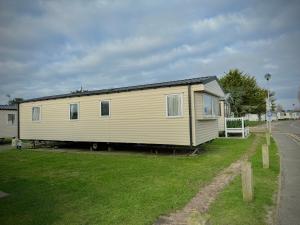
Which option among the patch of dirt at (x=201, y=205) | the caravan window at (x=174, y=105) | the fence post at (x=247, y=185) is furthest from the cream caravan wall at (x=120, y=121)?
the fence post at (x=247, y=185)

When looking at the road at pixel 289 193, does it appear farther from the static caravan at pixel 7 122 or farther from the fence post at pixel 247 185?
the static caravan at pixel 7 122

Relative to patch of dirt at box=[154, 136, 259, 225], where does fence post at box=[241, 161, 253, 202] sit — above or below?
above

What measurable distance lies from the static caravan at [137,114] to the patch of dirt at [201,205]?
4309 millimetres

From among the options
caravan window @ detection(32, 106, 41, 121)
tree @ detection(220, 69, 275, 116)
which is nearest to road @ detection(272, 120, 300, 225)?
caravan window @ detection(32, 106, 41, 121)

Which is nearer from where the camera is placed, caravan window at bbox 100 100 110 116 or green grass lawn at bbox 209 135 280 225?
green grass lawn at bbox 209 135 280 225

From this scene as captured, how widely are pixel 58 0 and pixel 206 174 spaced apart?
10302 mm

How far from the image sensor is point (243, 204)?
5555 millimetres

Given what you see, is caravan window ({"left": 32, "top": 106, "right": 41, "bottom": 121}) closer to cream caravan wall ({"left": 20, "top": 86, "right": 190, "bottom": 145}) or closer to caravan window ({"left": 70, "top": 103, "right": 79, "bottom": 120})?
cream caravan wall ({"left": 20, "top": 86, "right": 190, "bottom": 145})

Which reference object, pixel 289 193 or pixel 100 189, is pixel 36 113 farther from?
pixel 289 193

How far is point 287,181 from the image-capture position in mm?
7520

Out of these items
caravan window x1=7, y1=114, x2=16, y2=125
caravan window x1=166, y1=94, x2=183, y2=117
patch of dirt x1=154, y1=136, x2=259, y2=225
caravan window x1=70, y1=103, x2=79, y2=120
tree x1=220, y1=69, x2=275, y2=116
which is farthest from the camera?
tree x1=220, y1=69, x2=275, y2=116

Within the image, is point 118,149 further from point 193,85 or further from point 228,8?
point 228,8

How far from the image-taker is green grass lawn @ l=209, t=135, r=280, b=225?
479 cm

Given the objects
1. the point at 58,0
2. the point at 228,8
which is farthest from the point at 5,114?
the point at 228,8
